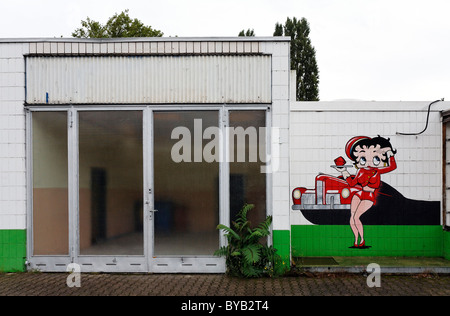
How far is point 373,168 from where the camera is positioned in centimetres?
801

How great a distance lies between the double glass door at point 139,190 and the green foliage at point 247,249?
197mm

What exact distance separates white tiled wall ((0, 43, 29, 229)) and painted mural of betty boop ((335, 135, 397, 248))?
5.82m

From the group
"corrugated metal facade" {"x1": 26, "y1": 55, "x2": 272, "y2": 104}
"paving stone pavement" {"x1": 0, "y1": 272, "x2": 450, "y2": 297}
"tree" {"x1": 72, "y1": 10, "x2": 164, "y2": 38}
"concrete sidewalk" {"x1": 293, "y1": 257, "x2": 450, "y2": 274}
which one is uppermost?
"tree" {"x1": 72, "y1": 10, "x2": 164, "y2": 38}

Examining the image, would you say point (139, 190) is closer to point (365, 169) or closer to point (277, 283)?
point (277, 283)

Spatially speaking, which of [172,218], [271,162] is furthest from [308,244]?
[172,218]

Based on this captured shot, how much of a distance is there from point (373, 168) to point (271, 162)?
234cm

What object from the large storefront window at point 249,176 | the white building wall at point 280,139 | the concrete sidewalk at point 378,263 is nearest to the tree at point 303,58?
the concrete sidewalk at point 378,263

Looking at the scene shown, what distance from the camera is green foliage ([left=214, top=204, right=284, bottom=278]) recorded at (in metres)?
6.75

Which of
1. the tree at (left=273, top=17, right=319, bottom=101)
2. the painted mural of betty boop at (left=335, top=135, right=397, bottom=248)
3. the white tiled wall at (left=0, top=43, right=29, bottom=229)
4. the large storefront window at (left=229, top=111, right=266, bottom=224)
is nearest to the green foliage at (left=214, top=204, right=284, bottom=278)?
the large storefront window at (left=229, top=111, right=266, bottom=224)

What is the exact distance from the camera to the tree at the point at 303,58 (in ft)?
114

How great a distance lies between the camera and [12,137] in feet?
23.4

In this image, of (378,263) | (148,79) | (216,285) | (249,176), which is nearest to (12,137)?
(148,79)

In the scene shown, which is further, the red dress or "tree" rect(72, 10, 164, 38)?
"tree" rect(72, 10, 164, 38)

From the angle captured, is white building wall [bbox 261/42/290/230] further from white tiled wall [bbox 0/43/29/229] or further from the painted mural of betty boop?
white tiled wall [bbox 0/43/29/229]
